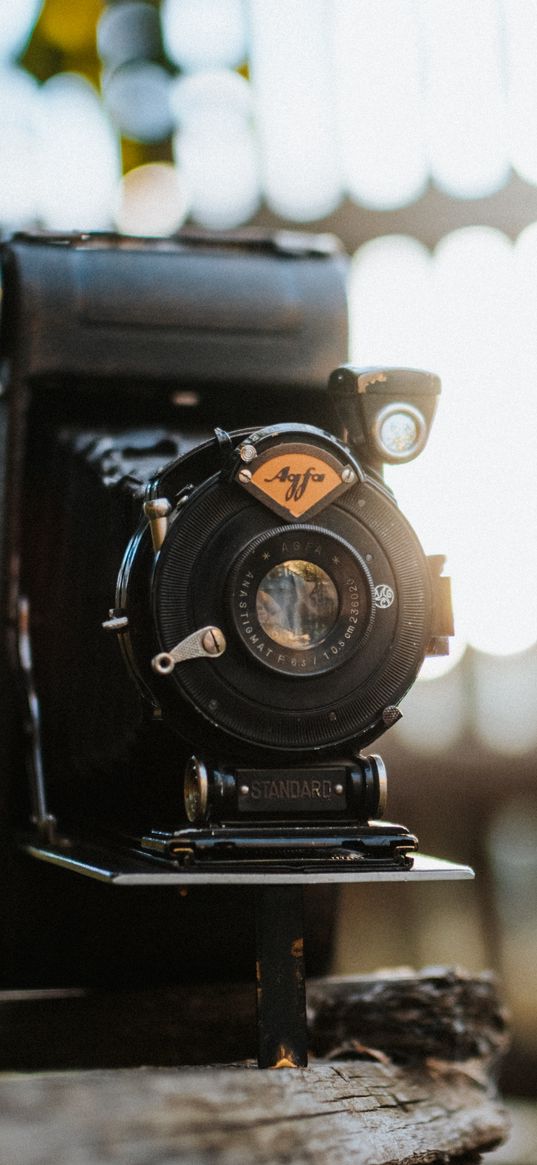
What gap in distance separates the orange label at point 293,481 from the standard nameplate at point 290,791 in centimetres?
29

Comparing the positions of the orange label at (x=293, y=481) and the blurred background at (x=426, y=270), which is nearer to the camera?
the orange label at (x=293, y=481)

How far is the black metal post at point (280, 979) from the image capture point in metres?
1.61

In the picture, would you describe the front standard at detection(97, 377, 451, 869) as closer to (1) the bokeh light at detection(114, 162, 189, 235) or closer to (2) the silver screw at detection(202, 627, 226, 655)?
(2) the silver screw at detection(202, 627, 226, 655)

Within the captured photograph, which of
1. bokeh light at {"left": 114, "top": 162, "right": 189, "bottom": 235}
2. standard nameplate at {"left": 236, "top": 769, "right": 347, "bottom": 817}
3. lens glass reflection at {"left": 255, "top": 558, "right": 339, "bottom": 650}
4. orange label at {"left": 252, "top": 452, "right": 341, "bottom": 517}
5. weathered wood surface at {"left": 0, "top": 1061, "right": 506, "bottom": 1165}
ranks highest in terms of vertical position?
bokeh light at {"left": 114, "top": 162, "right": 189, "bottom": 235}

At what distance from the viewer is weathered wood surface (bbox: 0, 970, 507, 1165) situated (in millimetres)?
1255

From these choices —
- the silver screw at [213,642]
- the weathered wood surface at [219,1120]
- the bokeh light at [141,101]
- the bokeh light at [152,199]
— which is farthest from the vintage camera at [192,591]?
the bokeh light at [141,101]

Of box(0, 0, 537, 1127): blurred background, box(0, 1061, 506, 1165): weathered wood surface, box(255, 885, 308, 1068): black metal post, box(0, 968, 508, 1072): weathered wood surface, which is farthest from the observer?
box(0, 0, 537, 1127): blurred background

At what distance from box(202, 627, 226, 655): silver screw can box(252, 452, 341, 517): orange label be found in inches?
6.2

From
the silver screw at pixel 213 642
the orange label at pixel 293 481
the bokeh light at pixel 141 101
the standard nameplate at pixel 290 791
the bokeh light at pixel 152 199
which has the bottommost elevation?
the standard nameplate at pixel 290 791

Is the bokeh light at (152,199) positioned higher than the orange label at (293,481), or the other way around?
the bokeh light at (152,199)

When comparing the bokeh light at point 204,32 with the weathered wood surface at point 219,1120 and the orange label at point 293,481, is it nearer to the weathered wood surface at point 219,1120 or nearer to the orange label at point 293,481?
the orange label at point 293,481

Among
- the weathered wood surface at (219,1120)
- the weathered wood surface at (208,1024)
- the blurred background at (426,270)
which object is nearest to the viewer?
the weathered wood surface at (219,1120)

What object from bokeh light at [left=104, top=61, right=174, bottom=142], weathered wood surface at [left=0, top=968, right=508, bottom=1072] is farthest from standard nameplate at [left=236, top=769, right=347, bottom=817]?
bokeh light at [left=104, top=61, right=174, bottom=142]

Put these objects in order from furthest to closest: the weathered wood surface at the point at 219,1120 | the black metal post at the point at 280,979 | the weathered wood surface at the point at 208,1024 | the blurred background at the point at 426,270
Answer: the blurred background at the point at 426,270 < the weathered wood surface at the point at 208,1024 < the black metal post at the point at 280,979 < the weathered wood surface at the point at 219,1120
